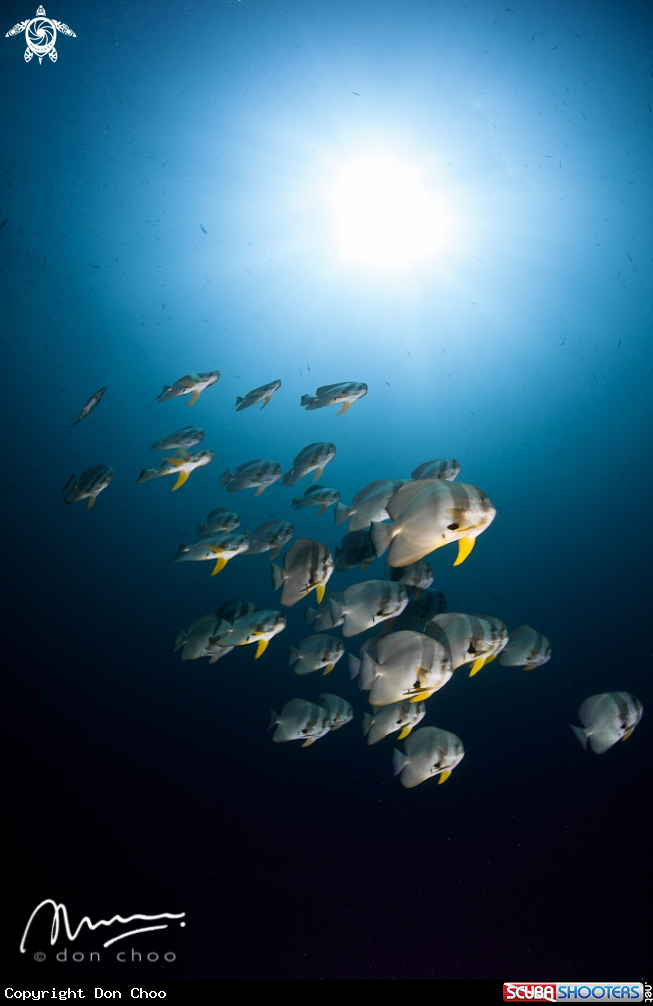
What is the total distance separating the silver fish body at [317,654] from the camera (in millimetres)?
3967

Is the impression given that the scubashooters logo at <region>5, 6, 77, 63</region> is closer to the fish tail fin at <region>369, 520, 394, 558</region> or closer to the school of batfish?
the school of batfish

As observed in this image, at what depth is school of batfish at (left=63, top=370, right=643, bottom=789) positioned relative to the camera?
2137 mm

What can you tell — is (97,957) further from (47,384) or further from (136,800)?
(47,384)

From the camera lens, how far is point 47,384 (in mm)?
21922

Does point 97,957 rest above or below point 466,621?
below

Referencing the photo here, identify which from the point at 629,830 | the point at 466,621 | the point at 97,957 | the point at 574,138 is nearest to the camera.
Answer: the point at 466,621

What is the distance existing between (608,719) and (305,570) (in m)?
3.07

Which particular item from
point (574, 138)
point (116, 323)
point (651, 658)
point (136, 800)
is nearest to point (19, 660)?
point (136, 800)

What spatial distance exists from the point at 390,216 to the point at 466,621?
52.2 ft

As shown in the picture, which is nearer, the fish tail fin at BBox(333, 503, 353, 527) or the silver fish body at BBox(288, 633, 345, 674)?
the fish tail fin at BBox(333, 503, 353, 527)

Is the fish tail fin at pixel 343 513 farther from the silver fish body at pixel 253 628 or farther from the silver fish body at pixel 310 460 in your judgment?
the silver fish body at pixel 310 460

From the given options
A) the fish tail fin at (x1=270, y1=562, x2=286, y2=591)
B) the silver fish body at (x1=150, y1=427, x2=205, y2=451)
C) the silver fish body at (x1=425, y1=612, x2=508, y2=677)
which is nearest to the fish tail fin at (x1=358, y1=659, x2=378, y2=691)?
the silver fish body at (x1=425, y1=612, x2=508, y2=677)

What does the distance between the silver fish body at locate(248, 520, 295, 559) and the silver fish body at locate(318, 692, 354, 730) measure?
156cm
